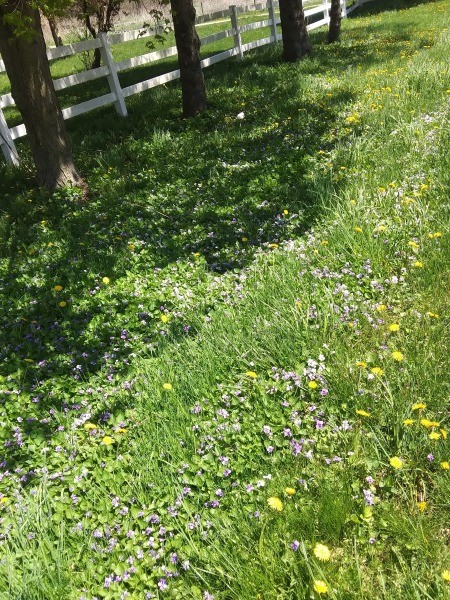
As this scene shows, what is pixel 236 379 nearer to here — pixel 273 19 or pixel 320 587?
pixel 320 587

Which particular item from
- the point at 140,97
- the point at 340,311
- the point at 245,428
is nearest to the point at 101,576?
the point at 245,428

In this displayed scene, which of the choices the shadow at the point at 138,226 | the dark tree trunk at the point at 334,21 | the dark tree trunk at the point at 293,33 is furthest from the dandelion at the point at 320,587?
the dark tree trunk at the point at 334,21

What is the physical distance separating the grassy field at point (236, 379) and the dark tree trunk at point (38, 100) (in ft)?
1.23

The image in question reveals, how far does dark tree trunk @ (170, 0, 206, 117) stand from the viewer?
851cm

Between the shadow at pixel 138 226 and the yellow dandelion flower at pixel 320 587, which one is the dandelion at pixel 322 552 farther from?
the shadow at pixel 138 226

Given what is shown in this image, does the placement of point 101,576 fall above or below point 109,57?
below

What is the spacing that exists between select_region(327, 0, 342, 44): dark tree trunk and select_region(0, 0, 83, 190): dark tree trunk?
11051 mm

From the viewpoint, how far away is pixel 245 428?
115 inches

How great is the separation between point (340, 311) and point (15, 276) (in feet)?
10.5

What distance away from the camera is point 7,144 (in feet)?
25.4

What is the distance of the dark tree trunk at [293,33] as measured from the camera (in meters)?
12.4

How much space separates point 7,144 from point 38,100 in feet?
5.98

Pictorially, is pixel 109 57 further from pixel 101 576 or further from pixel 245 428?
pixel 101 576

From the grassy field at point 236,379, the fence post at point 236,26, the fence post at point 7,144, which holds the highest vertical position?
the fence post at point 236,26
